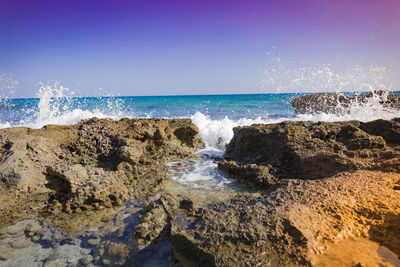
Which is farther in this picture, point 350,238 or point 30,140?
point 30,140

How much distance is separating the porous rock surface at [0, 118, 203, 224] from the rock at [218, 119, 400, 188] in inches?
63.2

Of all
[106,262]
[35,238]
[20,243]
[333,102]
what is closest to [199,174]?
[106,262]

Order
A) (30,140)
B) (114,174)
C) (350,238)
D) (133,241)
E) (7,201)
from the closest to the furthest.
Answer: (350,238), (133,241), (7,201), (114,174), (30,140)

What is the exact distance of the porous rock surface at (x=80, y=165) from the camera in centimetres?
274

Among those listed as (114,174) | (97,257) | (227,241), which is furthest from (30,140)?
(227,241)

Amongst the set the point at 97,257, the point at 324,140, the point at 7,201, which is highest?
the point at 324,140

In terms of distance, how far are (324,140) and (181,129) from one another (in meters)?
3.64

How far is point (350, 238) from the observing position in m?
1.77

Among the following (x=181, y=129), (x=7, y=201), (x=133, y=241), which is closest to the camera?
(x=133, y=241)

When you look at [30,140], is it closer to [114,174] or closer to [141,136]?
[114,174]

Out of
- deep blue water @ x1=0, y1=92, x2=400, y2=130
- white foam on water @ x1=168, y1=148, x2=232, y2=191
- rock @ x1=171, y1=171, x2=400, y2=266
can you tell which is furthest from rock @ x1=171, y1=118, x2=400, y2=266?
deep blue water @ x1=0, y1=92, x2=400, y2=130

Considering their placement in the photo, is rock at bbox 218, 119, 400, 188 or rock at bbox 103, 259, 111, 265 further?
rock at bbox 218, 119, 400, 188

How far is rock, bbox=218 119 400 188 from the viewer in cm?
309

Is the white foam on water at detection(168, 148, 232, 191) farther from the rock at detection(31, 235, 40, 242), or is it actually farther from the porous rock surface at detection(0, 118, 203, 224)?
the rock at detection(31, 235, 40, 242)
